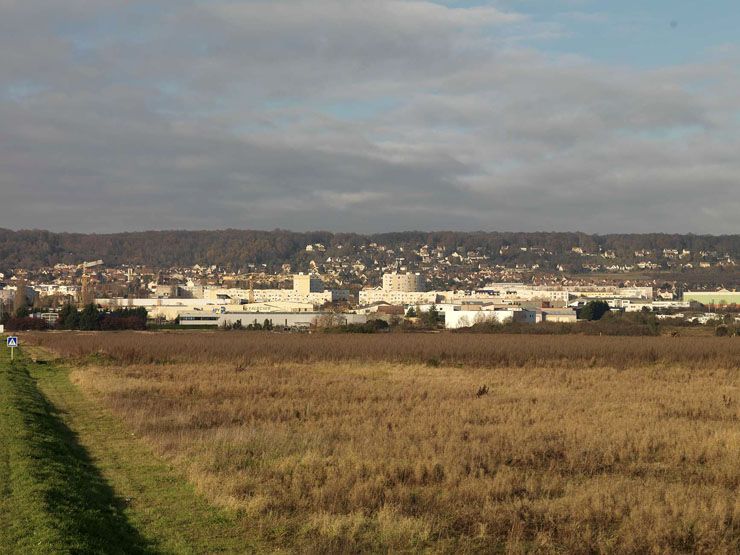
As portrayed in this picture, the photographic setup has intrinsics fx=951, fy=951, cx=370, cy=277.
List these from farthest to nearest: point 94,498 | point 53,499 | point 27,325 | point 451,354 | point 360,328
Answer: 1. point 27,325
2. point 360,328
3. point 451,354
4. point 94,498
5. point 53,499

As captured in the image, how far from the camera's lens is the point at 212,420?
21.9 meters

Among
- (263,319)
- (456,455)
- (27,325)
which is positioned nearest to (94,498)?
(456,455)

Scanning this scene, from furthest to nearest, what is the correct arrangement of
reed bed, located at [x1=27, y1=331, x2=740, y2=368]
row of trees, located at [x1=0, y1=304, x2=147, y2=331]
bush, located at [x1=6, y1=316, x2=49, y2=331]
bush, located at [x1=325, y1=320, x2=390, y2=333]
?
row of trees, located at [x1=0, y1=304, x2=147, y2=331], bush, located at [x1=6, y1=316, x2=49, y2=331], bush, located at [x1=325, y1=320, x2=390, y2=333], reed bed, located at [x1=27, y1=331, x2=740, y2=368]

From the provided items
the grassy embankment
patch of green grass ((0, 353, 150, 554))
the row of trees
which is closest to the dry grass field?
the grassy embankment

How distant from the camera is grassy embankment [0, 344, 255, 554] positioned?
10516 millimetres

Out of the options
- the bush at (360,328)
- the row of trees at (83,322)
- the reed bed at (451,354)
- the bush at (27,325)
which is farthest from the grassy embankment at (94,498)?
the bush at (27,325)

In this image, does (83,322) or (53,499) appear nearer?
(53,499)

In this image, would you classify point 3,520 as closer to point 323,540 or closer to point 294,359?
point 323,540

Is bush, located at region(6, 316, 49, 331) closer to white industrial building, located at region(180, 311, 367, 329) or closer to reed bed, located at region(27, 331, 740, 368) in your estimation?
white industrial building, located at region(180, 311, 367, 329)

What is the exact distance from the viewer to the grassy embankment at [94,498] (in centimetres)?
1052

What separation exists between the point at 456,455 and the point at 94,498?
6359mm

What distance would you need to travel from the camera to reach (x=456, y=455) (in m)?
16.5

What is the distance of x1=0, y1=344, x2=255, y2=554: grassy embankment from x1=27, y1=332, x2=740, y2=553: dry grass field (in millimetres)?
513

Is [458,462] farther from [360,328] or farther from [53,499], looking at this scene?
[360,328]
